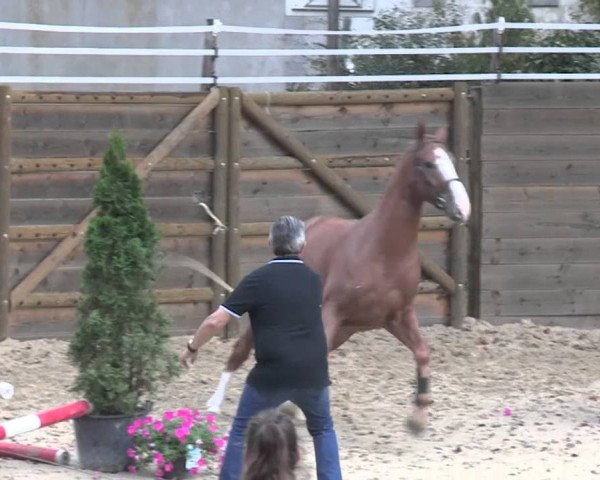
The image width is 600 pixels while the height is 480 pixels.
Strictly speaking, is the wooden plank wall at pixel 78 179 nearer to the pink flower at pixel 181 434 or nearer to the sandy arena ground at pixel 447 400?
the sandy arena ground at pixel 447 400

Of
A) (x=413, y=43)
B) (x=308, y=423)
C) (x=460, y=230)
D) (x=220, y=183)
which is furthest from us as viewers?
(x=413, y=43)

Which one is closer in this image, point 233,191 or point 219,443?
point 219,443

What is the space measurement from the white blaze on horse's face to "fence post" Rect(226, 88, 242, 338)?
9.29 feet

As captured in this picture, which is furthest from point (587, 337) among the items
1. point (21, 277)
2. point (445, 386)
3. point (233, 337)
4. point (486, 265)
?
point (21, 277)

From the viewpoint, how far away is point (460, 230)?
11438 mm

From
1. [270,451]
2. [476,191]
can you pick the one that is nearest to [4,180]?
[476,191]

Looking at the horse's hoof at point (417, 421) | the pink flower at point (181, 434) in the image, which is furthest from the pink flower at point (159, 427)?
the horse's hoof at point (417, 421)

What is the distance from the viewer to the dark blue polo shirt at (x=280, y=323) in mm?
6031

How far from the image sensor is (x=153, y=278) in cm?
721

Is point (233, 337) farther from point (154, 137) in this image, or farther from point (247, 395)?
point (247, 395)

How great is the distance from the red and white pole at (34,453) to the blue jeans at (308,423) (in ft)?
4.51

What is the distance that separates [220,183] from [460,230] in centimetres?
215

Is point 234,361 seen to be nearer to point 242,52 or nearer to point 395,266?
point 395,266

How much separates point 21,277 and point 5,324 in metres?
0.38
